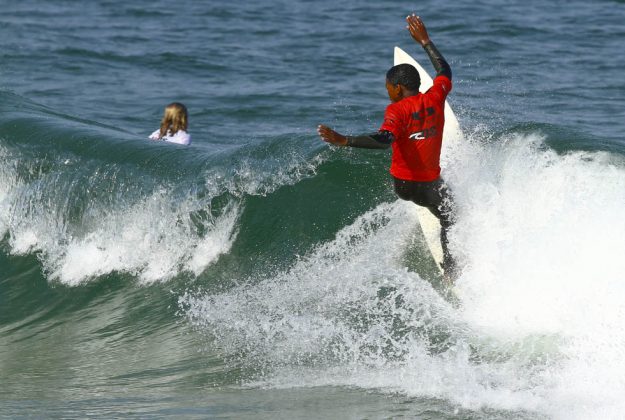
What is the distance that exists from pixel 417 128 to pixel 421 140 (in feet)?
0.34

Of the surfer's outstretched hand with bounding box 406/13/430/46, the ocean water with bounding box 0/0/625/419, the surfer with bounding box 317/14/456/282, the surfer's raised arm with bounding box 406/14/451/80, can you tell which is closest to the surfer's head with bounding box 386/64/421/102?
the surfer with bounding box 317/14/456/282

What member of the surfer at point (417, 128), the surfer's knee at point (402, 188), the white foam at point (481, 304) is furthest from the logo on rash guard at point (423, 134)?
the white foam at point (481, 304)

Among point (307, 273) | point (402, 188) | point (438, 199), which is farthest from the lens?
point (307, 273)

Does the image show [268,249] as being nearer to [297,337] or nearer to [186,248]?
[186,248]

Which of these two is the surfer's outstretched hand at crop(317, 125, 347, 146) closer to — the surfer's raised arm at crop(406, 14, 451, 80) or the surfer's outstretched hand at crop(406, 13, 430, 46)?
the surfer's raised arm at crop(406, 14, 451, 80)

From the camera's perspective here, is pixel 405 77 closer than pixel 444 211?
Yes

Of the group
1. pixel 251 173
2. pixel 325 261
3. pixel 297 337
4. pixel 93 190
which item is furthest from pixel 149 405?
pixel 93 190

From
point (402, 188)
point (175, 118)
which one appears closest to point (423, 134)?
point (402, 188)

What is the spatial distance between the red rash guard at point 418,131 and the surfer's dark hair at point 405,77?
8 centimetres

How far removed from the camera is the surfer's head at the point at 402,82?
615cm

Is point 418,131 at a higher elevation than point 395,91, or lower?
lower

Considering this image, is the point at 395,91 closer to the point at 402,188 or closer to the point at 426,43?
the point at 426,43

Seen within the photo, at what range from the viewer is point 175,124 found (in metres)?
9.96

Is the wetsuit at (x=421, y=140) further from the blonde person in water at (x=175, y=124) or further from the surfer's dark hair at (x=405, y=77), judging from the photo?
the blonde person in water at (x=175, y=124)
